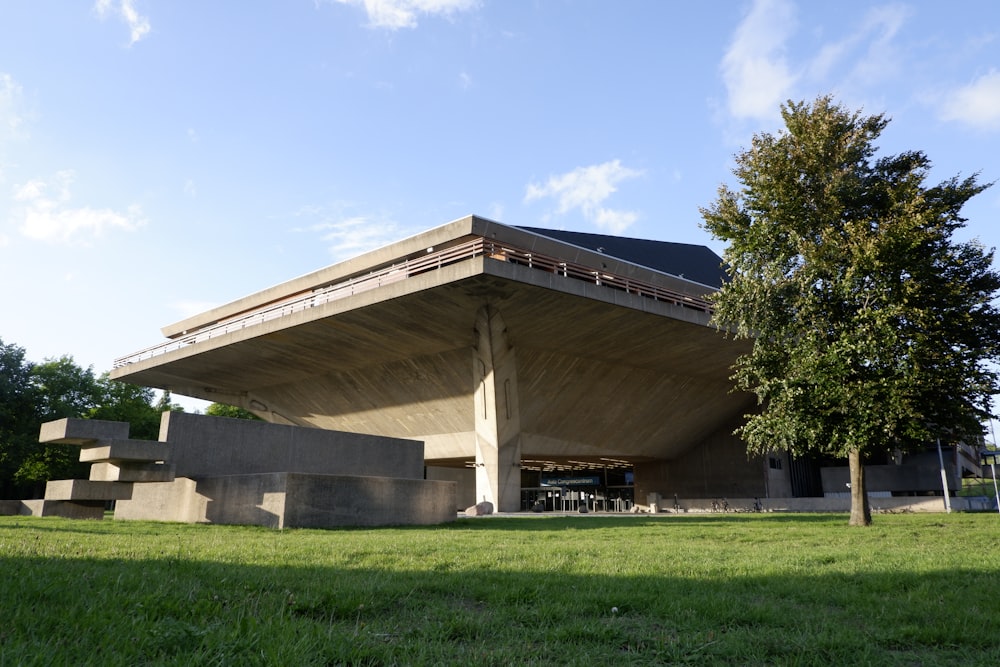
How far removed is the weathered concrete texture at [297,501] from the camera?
16672mm

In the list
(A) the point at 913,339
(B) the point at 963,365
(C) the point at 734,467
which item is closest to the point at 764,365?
(A) the point at 913,339

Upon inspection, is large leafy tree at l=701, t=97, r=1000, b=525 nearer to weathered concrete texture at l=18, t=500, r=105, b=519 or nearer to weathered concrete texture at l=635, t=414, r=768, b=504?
weathered concrete texture at l=18, t=500, r=105, b=519

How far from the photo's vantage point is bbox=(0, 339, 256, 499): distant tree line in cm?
4866

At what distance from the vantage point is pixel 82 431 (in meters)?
19.2

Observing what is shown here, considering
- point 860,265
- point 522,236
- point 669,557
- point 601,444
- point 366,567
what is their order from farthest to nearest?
1. point 601,444
2. point 522,236
3. point 860,265
4. point 669,557
5. point 366,567

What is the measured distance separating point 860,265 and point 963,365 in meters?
4.51

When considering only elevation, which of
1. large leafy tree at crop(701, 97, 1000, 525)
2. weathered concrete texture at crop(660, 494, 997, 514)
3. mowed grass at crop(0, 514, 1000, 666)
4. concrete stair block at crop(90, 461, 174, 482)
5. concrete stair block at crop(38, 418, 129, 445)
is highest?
large leafy tree at crop(701, 97, 1000, 525)

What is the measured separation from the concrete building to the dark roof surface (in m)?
0.18

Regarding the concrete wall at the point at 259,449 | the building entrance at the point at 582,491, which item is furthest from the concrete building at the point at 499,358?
the concrete wall at the point at 259,449

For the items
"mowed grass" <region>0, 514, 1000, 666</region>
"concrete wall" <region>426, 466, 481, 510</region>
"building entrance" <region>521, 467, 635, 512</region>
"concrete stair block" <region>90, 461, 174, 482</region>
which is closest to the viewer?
"mowed grass" <region>0, 514, 1000, 666</region>

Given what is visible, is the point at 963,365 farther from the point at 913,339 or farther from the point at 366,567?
the point at 366,567

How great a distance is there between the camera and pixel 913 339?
17984mm

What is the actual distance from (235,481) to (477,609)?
1482cm

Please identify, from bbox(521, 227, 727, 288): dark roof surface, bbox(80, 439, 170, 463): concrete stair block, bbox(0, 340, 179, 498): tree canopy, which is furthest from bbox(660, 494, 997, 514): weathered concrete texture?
bbox(0, 340, 179, 498): tree canopy
